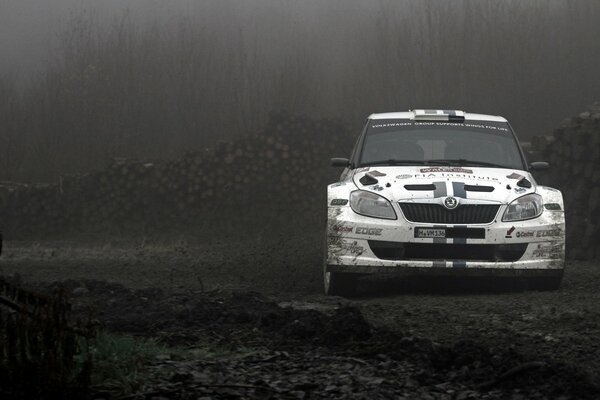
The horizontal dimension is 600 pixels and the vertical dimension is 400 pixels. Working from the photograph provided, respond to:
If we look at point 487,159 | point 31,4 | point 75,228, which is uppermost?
point 31,4

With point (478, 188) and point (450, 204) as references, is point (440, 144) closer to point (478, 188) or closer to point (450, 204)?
point (478, 188)

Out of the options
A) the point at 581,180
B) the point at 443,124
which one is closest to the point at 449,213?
the point at 443,124

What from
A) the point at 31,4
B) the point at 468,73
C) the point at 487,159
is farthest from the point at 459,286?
the point at 31,4

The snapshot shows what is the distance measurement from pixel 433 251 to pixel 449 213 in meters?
0.39

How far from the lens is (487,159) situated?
12508 mm

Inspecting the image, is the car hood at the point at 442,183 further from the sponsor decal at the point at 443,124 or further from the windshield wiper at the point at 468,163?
the sponsor decal at the point at 443,124

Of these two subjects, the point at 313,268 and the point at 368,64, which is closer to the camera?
the point at 313,268

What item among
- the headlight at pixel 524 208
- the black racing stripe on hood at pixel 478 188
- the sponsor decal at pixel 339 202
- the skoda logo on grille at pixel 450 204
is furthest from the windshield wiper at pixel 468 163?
the sponsor decal at pixel 339 202

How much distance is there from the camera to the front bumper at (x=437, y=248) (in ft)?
36.1

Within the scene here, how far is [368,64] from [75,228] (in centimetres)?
788

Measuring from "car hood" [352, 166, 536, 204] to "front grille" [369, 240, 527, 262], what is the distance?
446mm

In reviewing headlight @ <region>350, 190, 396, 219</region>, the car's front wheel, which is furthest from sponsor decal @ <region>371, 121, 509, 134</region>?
the car's front wheel

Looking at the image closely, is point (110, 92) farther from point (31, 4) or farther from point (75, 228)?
point (31, 4)

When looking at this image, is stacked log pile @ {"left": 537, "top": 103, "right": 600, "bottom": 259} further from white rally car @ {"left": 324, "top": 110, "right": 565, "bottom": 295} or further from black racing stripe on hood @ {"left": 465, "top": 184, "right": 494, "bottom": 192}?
black racing stripe on hood @ {"left": 465, "top": 184, "right": 494, "bottom": 192}
